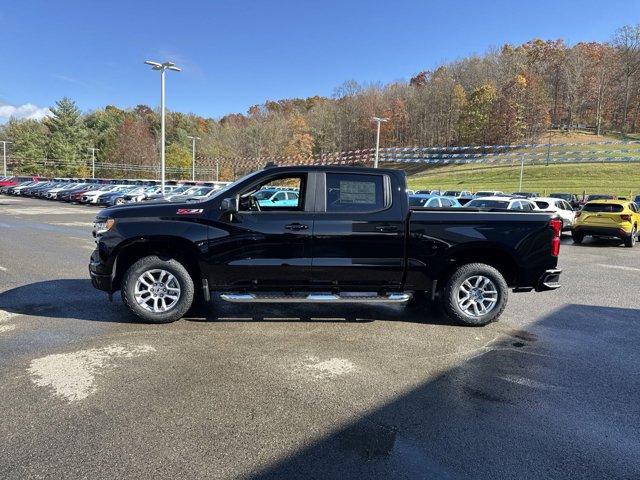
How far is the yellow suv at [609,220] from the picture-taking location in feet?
48.6

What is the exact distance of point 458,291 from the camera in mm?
5789

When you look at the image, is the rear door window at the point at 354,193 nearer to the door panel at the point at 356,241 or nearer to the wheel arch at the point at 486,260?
the door panel at the point at 356,241

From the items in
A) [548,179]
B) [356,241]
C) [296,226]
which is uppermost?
[548,179]

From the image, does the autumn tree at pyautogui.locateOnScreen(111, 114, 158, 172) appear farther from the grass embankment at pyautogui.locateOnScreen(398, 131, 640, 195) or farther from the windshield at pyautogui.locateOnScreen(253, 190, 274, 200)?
the windshield at pyautogui.locateOnScreen(253, 190, 274, 200)

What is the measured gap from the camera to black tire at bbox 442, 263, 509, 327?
5766mm

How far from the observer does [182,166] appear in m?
81.5

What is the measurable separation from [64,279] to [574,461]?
308 inches

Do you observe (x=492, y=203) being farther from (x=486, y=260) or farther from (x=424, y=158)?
(x=424, y=158)

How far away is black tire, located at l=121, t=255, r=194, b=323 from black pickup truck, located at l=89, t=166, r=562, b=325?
0.5 inches

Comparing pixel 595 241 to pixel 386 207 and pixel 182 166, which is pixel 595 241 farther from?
pixel 182 166

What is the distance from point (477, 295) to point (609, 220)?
38.9 feet

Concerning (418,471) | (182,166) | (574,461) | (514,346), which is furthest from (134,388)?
(182,166)

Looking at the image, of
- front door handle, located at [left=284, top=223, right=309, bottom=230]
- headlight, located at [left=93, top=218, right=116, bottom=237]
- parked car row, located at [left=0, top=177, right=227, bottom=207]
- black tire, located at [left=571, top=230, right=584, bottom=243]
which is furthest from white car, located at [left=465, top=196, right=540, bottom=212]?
parked car row, located at [left=0, top=177, right=227, bottom=207]

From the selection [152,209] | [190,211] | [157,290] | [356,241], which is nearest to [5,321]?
[157,290]
